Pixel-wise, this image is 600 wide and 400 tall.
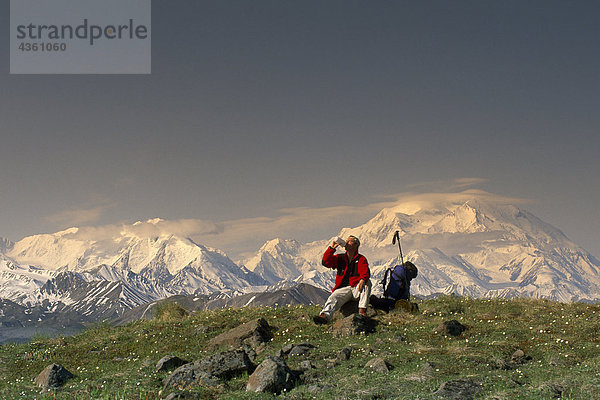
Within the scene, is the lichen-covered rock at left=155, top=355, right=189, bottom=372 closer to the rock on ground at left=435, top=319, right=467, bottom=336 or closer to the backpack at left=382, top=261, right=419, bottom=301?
the rock on ground at left=435, top=319, right=467, bottom=336

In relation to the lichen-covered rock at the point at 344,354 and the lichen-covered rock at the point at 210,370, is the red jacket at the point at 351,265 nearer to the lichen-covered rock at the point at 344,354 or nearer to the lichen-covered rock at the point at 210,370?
the lichen-covered rock at the point at 344,354

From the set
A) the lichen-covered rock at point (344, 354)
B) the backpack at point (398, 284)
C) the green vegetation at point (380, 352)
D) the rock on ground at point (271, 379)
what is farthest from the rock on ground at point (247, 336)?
the backpack at point (398, 284)

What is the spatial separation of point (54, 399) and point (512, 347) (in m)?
13.5

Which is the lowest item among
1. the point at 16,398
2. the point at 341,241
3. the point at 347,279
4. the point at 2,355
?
the point at 2,355

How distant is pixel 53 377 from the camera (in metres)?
15.3

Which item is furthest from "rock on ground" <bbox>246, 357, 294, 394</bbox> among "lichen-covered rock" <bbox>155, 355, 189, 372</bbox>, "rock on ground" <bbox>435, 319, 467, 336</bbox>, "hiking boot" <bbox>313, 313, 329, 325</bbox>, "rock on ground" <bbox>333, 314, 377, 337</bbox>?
"rock on ground" <bbox>435, 319, 467, 336</bbox>

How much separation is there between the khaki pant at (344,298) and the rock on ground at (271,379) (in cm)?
714

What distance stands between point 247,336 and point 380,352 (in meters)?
5.25

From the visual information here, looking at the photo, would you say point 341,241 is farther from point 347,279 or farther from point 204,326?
point 204,326

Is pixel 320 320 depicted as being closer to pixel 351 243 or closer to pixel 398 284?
pixel 351 243

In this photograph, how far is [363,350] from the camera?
16000 millimetres

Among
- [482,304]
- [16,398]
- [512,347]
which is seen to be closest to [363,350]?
[512,347]

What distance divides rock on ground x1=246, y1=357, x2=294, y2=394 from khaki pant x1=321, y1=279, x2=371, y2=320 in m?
7.14

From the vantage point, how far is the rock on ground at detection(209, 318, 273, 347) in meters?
18.3
